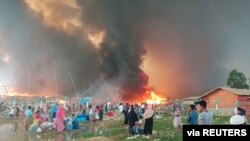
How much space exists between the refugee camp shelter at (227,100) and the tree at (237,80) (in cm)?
1356

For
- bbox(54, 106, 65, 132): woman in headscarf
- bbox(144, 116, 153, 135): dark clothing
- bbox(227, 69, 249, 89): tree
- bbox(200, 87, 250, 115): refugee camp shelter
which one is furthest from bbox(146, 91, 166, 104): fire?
bbox(144, 116, 153, 135): dark clothing

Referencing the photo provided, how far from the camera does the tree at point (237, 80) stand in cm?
3959

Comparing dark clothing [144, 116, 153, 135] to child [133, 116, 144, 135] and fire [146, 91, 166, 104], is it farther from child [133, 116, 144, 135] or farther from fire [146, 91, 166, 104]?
fire [146, 91, 166, 104]

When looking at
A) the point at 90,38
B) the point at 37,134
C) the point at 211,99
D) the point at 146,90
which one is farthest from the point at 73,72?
the point at 37,134

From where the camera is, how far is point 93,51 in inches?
1722

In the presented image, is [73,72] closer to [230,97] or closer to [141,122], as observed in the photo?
[230,97]

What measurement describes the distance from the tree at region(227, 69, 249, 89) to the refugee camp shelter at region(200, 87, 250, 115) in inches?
534

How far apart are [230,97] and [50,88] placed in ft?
74.7

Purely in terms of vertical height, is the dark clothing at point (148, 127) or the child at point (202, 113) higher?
the child at point (202, 113)

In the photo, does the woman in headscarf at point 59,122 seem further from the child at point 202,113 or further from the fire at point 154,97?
the fire at point 154,97

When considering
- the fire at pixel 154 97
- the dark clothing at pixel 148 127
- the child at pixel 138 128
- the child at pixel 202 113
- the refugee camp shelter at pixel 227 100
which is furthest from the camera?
the fire at pixel 154 97

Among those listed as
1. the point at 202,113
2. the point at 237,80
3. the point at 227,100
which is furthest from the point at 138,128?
the point at 237,80

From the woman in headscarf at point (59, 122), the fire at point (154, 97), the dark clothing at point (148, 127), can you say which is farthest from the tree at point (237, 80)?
the dark clothing at point (148, 127)

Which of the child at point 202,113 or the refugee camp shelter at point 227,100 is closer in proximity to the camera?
the child at point 202,113
